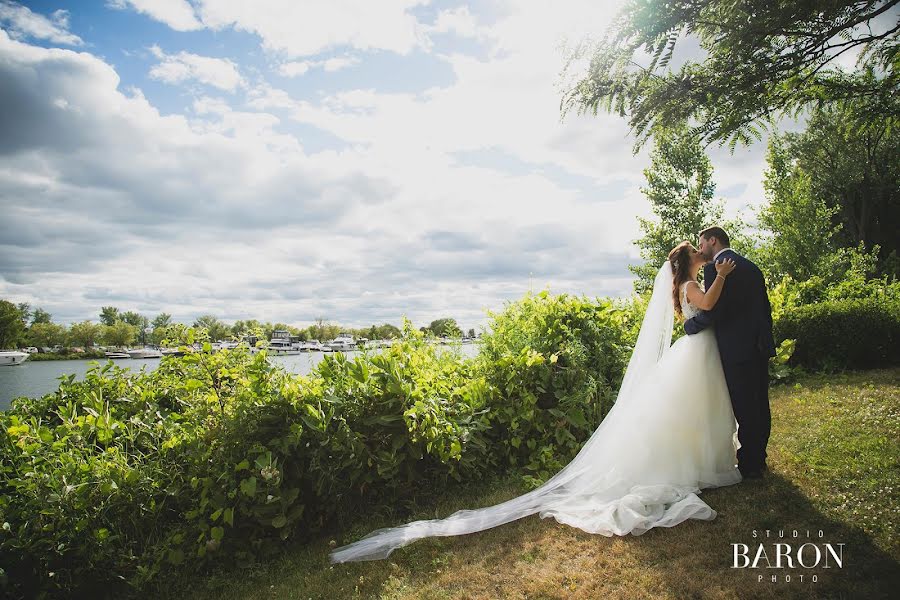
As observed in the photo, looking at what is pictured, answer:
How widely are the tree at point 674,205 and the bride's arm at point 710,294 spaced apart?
2573 cm

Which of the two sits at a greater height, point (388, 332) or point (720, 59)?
point (720, 59)

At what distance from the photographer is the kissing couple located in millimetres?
4891

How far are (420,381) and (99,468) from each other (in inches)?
122

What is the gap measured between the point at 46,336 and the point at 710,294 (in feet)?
87.5

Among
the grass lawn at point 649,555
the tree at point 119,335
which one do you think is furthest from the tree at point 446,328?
the tree at point 119,335

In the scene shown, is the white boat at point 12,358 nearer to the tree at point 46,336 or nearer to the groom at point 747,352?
the tree at point 46,336

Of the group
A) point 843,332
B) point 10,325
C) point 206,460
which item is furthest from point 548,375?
point 10,325

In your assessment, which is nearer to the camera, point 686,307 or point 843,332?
point 686,307

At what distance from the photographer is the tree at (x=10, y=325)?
21500mm

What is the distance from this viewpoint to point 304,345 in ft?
26.8

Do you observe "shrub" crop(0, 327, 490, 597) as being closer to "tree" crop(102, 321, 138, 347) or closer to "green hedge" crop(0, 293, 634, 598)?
"green hedge" crop(0, 293, 634, 598)

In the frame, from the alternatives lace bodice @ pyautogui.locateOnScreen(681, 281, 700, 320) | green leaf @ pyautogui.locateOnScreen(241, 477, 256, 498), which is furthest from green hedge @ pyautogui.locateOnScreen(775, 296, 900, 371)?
green leaf @ pyautogui.locateOnScreen(241, 477, 256, 498)

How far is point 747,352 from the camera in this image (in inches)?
205

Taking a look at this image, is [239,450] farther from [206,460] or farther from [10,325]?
[10,325]
